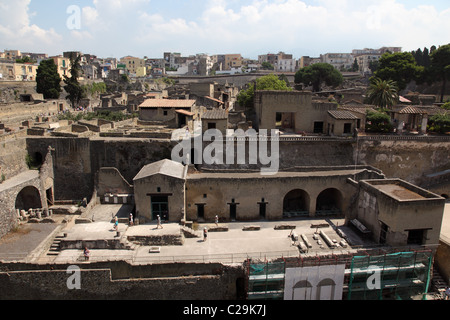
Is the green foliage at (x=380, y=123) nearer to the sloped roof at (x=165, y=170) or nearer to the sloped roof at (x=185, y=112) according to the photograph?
the sloped roof at (x=185, y=112)

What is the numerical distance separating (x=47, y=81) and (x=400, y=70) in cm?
5489

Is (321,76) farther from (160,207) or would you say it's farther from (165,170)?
(160,207)

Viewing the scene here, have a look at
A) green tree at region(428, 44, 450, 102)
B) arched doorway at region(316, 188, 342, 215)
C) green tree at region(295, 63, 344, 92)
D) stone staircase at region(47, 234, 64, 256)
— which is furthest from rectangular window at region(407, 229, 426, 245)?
green tree at region(295, 63, 344, 92)

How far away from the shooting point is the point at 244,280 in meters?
19.4

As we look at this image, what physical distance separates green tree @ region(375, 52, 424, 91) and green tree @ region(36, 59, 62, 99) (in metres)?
51.3

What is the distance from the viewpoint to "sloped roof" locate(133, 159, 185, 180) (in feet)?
78.9

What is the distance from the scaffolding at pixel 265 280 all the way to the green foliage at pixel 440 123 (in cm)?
2654

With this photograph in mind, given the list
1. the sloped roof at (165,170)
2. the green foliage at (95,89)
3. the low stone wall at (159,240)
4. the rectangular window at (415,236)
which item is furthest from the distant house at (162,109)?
the green foliage at (95,89)

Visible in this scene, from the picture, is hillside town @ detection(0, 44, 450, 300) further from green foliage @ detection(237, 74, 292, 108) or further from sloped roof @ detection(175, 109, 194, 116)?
green foliage @ detection(237, 74, 292, 108)

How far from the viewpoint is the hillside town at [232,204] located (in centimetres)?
1928

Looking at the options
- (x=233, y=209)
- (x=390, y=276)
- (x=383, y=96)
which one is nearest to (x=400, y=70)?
(x=383, y=96)

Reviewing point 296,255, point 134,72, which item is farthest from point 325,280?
point 134,72

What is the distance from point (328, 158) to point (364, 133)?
5742mm

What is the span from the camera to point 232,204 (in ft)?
84.8
